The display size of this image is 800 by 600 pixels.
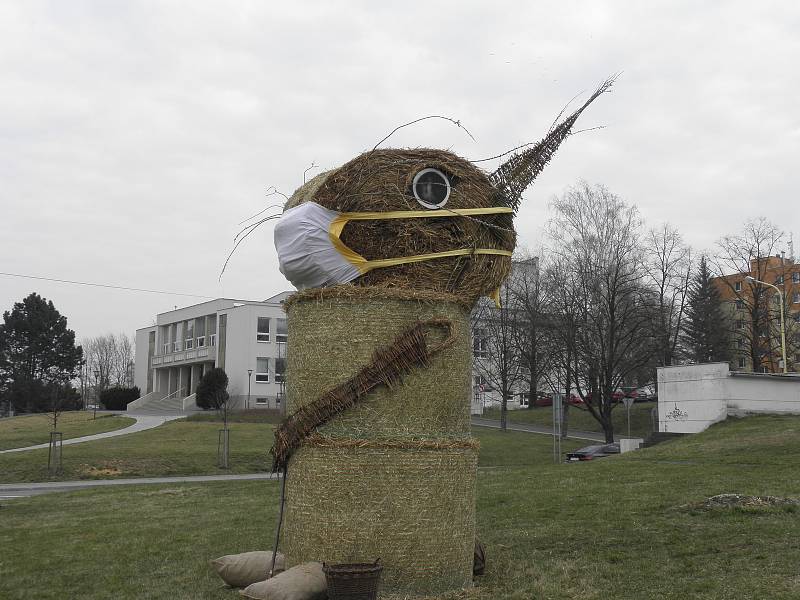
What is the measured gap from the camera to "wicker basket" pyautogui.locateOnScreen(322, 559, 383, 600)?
6.59m

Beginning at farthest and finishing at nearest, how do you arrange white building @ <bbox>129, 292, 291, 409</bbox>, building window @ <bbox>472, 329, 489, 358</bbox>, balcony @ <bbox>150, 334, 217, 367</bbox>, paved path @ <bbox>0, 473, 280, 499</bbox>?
balcony @ <bbox>150, 334, 217, 367</bbox> < white building @ <bbox>129, 292, 291, 409</bbox> < building window @ <bbox>472, 329, 489, 358</bbox> < paved path @ <bbox>0, 473, 280, 499</bbox>

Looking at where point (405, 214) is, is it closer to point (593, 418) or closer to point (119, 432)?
point (119, 432)

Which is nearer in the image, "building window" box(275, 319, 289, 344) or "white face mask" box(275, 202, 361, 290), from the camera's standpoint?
"white face mask" box(275, 202, 361, 290)

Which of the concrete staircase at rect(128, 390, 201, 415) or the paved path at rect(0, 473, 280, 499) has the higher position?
the concrete staircase at rect(128, 390, 201, 415)

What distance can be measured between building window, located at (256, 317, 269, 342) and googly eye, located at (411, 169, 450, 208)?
59.1 meters

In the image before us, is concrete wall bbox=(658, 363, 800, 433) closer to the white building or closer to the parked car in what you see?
the parked car

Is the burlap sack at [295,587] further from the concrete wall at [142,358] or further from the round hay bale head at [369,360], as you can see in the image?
the concrete wall at [142,358]

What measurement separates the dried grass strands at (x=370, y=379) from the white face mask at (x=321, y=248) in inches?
32.7

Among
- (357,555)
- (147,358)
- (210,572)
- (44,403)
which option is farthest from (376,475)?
(147,358)

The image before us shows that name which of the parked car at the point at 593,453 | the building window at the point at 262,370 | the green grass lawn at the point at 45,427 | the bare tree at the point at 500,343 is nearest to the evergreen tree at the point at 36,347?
the green grass lawn at the point at 45,427

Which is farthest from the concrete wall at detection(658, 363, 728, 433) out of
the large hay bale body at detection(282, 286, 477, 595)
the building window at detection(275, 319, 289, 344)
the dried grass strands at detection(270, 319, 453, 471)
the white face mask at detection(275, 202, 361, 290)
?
the building window at detection(275, 319, 289, 344)

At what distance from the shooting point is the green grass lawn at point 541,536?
765 centimetres

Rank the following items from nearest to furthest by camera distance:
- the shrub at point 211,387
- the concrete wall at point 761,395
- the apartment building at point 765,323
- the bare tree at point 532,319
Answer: the concrete wall at point 761,395 < the bare tree at point 532,319 < the apartment building at point 765,323 < the shrub at point 211,387

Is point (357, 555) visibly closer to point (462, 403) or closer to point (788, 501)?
point (462, 403)
